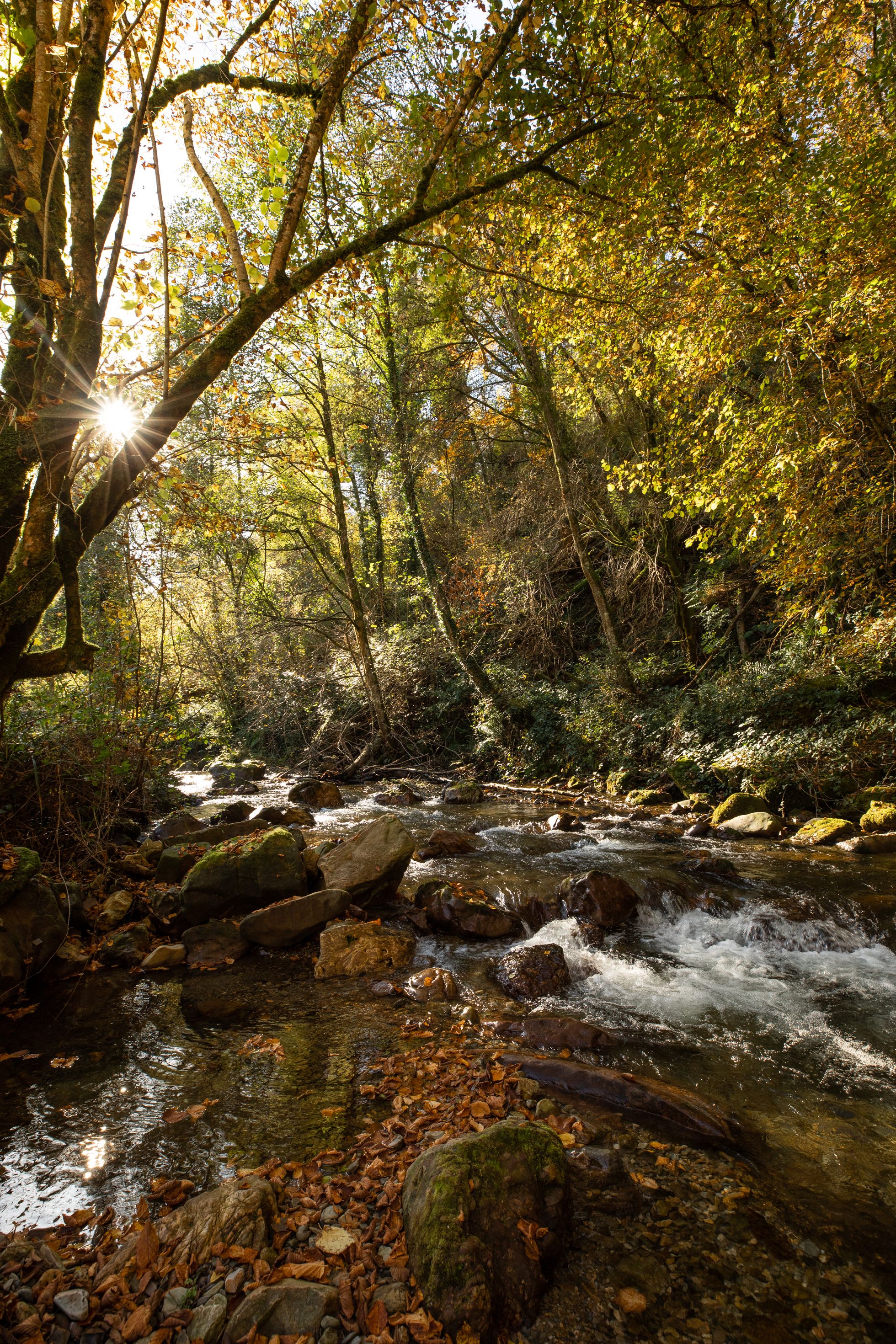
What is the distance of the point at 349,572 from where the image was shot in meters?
14.9

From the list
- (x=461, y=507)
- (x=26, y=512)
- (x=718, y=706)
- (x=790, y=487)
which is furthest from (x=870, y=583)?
(x=461, y=507)

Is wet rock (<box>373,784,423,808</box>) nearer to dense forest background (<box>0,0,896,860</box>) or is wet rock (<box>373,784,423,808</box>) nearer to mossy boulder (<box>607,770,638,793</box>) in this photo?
dense forest background (<box>0,0,896,860</box>)

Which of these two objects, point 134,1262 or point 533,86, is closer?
point 134,1262

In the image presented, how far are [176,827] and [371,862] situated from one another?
4.28 metres

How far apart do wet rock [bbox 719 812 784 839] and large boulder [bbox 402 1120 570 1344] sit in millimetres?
7259

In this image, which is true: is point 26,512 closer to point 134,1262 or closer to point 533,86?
point 134,1262

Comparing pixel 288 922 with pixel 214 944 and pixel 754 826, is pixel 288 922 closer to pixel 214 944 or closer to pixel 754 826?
pixel 214 944

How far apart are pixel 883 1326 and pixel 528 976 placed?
10.0 feet

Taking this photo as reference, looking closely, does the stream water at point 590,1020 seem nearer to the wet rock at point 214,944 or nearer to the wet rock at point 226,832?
the wet rock at point 214,944

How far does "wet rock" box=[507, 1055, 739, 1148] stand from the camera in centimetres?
321

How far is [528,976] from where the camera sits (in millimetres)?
5082

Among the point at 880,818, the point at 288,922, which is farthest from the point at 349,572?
the point at 880,818

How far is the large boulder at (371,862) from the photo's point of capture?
22.5ft

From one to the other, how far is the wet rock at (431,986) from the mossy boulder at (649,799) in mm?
6731
